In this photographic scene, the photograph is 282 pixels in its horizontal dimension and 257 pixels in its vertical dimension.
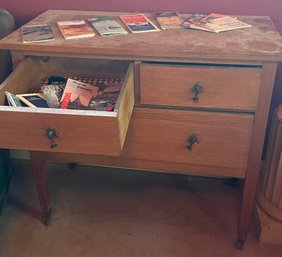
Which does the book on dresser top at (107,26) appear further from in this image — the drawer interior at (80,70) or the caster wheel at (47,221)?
the caster wheel at (47,221)

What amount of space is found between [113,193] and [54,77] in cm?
62

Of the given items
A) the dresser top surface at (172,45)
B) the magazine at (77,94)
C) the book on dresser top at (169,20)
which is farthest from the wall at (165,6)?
the magazine at (77,94)

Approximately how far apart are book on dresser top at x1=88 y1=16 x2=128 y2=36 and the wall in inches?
7.7

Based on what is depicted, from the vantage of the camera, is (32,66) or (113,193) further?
(113,193)

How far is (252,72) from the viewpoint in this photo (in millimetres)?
1121

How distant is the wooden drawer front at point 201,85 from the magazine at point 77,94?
0.18 metres

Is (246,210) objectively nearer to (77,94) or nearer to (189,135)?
(189,135)

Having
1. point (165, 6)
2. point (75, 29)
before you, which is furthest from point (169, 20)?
point (75, 29)

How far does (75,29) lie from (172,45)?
1.14 ft

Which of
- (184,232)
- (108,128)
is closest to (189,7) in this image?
(108,128)

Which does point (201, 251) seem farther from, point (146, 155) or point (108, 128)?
point (108, 128)

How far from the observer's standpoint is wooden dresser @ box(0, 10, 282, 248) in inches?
41.9

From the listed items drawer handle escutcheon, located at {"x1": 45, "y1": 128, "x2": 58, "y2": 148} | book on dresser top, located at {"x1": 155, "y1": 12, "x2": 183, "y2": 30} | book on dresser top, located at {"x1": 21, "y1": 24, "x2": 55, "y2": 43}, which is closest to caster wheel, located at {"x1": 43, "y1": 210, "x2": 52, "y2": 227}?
drawer handle escutcheon, located at {"x1": 45, "y1": 128, "x2": 58, "y2": 148}

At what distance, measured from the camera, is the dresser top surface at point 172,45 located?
1108 mm
